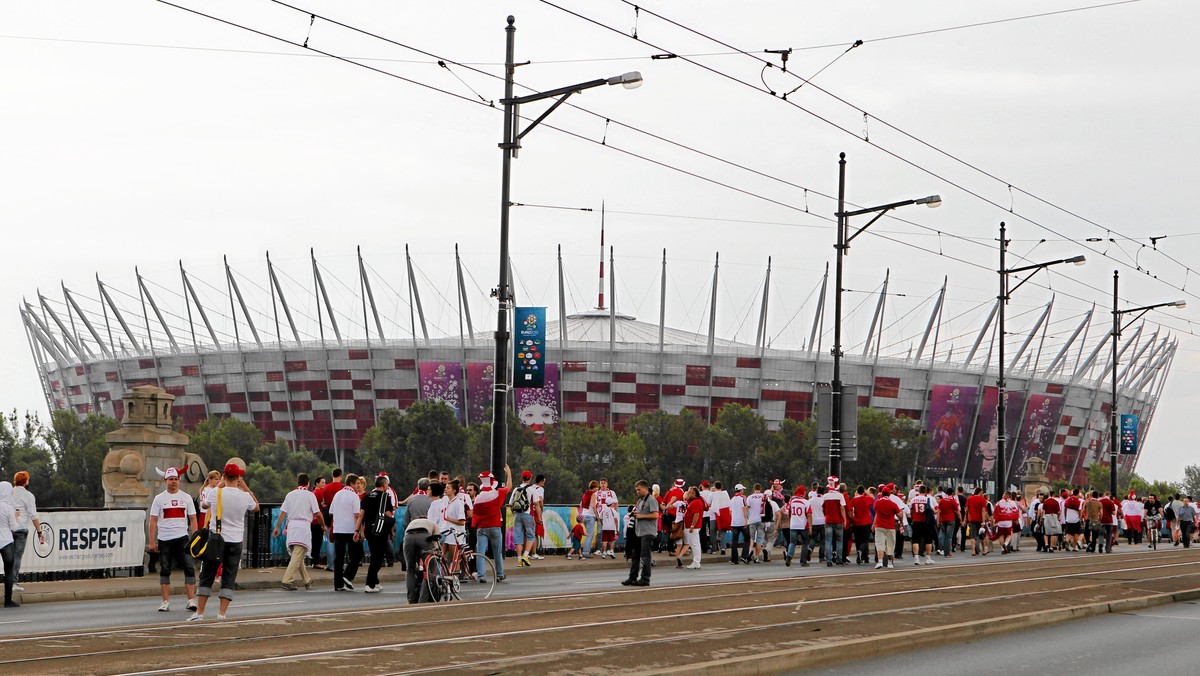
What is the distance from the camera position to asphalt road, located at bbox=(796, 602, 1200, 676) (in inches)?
398

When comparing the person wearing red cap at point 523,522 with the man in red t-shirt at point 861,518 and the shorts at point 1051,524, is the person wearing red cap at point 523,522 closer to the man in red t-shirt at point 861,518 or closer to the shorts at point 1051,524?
the man in red t-shirt at point 861,518

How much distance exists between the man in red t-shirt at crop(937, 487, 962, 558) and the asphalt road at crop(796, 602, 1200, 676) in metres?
15.7

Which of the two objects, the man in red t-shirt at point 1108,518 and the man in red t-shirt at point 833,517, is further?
the man in red t-shirt at point 1108,518

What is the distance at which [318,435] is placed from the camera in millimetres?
99688

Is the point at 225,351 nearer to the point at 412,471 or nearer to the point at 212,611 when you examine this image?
the point at 412,471

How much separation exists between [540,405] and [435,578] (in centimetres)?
7906

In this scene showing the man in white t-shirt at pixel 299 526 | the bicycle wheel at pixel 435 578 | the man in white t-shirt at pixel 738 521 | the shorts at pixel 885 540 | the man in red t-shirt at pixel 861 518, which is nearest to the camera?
the bicycle wheel at pixel 435 578

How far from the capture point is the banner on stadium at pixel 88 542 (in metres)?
18.8

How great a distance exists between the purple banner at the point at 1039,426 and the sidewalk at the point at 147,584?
84160mm

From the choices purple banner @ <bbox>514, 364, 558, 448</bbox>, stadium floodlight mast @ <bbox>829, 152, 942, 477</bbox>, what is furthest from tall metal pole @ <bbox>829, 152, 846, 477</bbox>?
purple banner @ <bbox>514, 364, 558, 448</bbox>

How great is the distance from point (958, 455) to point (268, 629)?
93948 millimetres

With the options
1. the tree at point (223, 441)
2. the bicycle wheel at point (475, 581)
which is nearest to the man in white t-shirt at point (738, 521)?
the bicycle wheel at point (475, 581)

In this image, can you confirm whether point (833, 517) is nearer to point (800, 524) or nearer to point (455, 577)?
point (800, 524)

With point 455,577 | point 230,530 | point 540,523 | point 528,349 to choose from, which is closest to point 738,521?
point 540,523
